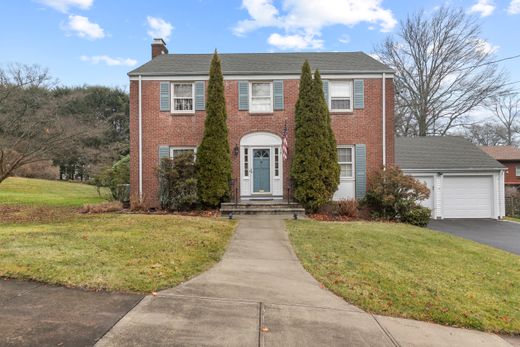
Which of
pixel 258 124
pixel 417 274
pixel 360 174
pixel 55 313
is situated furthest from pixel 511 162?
pixel 55 313

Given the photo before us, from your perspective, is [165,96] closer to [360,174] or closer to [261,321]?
[360,174]

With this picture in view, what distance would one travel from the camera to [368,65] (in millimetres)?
15398

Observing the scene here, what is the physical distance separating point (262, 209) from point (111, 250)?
23.3 feet

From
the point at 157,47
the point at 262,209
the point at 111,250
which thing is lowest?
the point at 111,250

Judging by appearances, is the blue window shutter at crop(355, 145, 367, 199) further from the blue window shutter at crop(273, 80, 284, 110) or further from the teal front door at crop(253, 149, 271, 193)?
the blue window shutter at crop(273, 80, 284, 110)

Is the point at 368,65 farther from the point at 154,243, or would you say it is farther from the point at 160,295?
the point at 160,295

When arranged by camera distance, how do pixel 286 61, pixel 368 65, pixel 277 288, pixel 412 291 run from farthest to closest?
1. pixel 286 61
2. pixel 368 65
3. pixel 412 291
4. pixel 277 288

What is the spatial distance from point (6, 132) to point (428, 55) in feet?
91.2

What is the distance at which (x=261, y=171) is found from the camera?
15.1 m

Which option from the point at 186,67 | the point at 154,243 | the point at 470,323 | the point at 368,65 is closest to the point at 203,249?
Result: the point at 154,243

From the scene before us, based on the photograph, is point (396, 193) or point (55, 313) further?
point (396, 193)

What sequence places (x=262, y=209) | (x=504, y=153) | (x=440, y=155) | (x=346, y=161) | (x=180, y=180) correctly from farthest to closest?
(x=504, y=153)
(x=440, y=155)
(x=346, y=161)
(x=180, y=180)
(x=262, y=209)

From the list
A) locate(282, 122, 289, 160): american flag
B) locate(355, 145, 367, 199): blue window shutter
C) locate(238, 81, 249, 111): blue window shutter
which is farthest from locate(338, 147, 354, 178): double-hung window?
locate(238, 81, 249, 111): blue window shutter

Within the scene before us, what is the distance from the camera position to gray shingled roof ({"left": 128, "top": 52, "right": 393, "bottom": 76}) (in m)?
15.1
